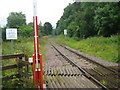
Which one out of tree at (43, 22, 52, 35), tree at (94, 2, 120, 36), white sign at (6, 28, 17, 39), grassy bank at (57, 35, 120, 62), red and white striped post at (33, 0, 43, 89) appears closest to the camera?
red and white striped post at (33, 0, 43, 89)

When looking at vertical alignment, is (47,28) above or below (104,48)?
above

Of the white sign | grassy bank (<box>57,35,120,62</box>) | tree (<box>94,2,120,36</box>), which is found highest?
tree (<box>94,2,120,36</box>)

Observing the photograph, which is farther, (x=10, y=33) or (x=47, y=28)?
(x=47, y=28)

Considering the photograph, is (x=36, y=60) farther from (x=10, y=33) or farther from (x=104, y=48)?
(x=104, y=48)

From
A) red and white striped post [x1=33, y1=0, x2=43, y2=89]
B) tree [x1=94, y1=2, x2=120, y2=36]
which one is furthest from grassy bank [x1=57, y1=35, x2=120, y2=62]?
red and white striped post [x1=33, y1=0, x2=43, y2=89]

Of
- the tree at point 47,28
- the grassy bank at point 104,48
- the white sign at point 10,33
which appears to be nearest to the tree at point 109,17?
the grassy bank at point 104,48

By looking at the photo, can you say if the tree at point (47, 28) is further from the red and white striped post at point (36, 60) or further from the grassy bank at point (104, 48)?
the red and white striped post at point (36, 60)

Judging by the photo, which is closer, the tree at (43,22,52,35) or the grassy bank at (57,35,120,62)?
the grassy bank at (57,35,120,62)

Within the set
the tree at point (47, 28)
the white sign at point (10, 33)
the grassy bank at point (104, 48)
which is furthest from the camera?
the tree at point (47, 28)

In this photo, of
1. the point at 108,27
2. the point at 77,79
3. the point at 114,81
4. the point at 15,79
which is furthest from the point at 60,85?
the point at 108,27

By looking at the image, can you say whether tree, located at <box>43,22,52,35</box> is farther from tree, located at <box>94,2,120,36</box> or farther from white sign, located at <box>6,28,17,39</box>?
white sign, located at <box>6,28,17,39</box>

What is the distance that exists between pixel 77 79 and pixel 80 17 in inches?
1124

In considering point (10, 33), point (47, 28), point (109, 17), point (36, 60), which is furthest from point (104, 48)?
point (47, 28)

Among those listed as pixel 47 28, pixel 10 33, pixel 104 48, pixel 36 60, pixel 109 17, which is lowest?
pixel 104 48
